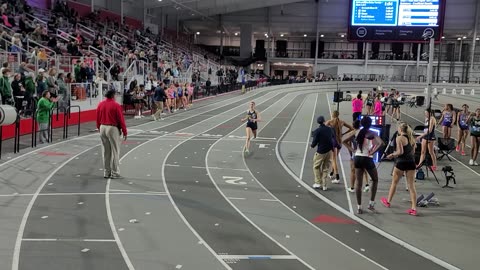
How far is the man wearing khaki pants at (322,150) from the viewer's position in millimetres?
10409

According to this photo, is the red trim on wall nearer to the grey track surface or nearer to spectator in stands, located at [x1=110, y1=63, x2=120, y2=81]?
spectator in stands, located at [x1=110, y1=63, x2=120, y2=81]

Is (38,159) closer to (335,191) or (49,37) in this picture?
(335,191)

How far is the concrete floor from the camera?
6465 millimetres

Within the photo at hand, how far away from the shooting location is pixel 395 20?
1705cm

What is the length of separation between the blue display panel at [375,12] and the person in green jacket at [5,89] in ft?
38.2

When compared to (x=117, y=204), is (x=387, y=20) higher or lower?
higher

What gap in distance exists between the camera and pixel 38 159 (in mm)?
12633

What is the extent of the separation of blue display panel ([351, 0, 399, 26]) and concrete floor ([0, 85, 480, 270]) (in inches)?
235

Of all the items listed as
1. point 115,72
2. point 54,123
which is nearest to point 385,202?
point 54,123

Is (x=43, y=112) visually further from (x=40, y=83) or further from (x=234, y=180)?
(x=234, y=180)

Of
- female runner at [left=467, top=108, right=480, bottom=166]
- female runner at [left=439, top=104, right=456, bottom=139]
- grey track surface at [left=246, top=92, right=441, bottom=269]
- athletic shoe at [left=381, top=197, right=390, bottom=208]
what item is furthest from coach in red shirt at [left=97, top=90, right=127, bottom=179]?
female runner at [left=439, top=104, right=456, bottom=139]

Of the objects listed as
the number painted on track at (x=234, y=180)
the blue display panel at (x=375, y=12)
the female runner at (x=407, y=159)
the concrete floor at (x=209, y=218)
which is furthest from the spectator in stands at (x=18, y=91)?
the female runner at (x=407, y=159)

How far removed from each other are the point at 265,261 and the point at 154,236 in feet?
5.82

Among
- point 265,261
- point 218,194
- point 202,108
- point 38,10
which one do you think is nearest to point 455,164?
point 218,194
